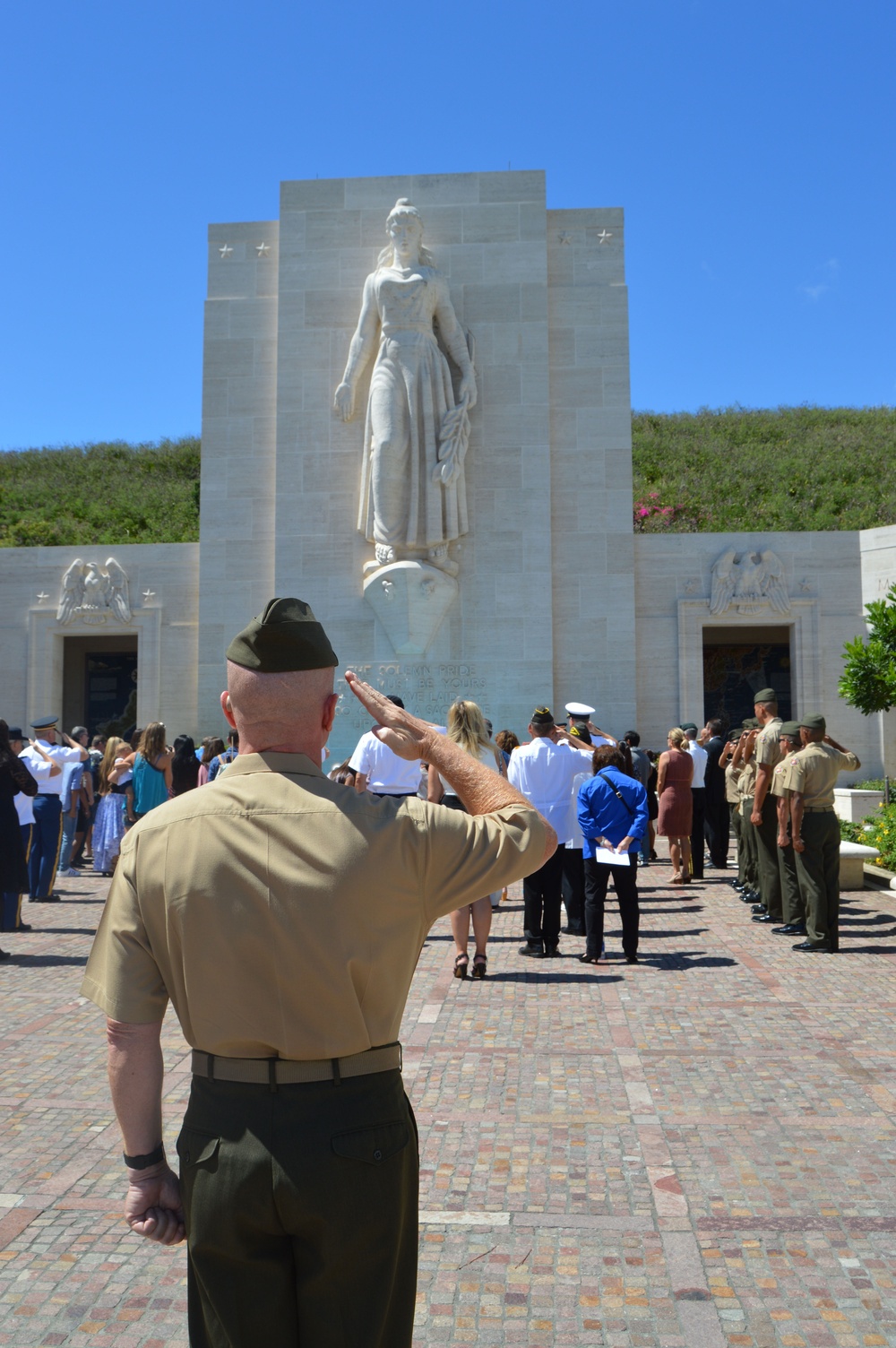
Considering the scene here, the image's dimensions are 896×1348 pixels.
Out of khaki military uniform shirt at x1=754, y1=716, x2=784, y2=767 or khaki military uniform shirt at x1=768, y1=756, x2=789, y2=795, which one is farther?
khaki military uniform shirt at x1=754, y1=716, x2=784, y2=767

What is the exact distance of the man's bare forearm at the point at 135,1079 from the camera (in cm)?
200

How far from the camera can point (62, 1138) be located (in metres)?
4.46

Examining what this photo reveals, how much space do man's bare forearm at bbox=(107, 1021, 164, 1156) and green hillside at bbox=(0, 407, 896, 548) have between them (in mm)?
27113

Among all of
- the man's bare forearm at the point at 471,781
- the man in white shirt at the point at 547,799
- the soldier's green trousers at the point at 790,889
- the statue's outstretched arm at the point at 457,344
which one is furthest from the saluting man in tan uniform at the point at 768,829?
the statue's outstretched arm at the point at 457,344

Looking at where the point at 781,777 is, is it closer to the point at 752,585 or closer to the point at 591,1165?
the point at 591,1165

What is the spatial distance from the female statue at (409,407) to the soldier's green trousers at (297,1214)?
16595 mm

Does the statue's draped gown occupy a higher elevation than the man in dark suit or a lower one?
higher

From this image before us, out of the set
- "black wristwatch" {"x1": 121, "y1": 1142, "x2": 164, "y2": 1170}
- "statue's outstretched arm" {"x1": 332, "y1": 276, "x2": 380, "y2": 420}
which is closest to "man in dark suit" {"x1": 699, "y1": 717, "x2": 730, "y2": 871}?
"statue's outstretched arm" {"x1": 332, "y1": 276, "x2": 380, "y2": 420}

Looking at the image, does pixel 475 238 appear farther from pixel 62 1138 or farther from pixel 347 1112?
pixel 347 1112

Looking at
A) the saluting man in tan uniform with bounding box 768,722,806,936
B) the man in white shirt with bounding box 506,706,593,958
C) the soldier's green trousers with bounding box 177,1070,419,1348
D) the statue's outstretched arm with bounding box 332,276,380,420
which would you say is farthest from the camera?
the statue's outstretched arm with bounding box 332,276,380,420

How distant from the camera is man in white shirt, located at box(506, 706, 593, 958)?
8.10 metres

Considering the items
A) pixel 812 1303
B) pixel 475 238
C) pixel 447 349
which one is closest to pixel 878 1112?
pixel 812 1303

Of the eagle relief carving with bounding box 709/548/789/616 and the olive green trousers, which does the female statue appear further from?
the olive green trousers

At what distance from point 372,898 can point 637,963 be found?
638 cm
